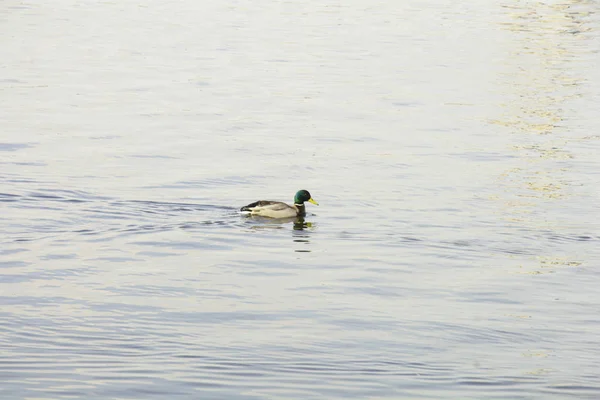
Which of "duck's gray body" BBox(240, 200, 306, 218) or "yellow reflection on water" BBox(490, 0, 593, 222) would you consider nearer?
"duck's gray body" BBox(240, 200, 306, 218)

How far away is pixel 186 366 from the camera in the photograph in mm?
11945

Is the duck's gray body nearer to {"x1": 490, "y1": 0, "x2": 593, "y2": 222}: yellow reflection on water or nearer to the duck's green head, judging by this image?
the duck's green head

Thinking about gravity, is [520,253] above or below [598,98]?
below

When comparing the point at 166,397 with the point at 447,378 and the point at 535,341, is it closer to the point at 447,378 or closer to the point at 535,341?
the point at 447,378

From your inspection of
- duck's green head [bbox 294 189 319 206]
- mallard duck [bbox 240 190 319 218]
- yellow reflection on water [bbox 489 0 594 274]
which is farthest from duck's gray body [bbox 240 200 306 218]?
yellow reflection on water [bbox 489 0 594 274]

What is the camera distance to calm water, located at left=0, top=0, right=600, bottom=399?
12.2 metres

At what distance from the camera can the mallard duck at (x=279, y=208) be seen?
1983 cm

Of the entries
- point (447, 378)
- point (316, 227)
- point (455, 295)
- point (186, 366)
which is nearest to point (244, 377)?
point (186, 366)

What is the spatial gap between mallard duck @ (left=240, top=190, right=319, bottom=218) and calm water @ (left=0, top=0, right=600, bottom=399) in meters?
0.20

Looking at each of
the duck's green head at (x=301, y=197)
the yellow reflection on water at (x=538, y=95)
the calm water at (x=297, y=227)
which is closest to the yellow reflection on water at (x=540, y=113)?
the yellow reflection on water at (x=538, y=95)

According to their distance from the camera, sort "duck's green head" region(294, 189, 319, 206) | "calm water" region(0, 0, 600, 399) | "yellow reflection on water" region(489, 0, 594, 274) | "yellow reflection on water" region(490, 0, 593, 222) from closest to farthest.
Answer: "calm water" region(0, 0, 600, 399) < "duck's green head" region(294, 189, 319, 206) < "yellow reflection on water" region(489, 0, 594, 274) < "yellow reflection on water" region(490, 0, 593, 222)

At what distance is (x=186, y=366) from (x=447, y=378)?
2.48 m

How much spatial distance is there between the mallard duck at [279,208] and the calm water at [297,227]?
20cm

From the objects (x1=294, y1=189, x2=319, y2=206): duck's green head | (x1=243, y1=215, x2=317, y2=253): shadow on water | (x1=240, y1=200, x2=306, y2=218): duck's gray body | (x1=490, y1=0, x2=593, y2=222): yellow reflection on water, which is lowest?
(x1=243, y1=215, x2=317, y2=253): shadow on water
